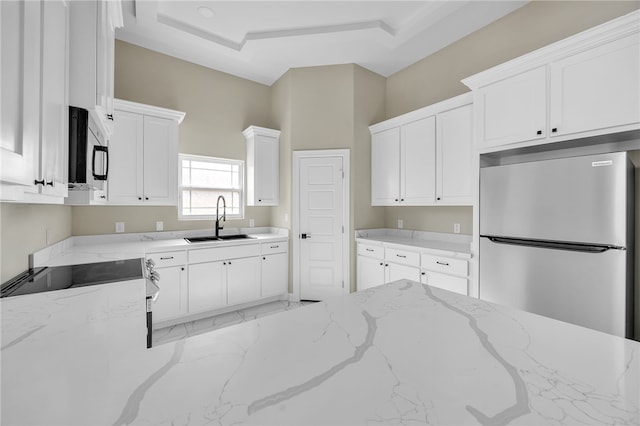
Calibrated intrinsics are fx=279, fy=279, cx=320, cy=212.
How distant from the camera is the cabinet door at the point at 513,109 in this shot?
2.14 metres

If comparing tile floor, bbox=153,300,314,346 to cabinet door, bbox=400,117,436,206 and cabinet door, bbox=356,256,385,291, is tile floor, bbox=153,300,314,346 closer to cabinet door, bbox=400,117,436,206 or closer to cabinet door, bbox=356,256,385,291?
cabinet door, bbox=356,256,385,291

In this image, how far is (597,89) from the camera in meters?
1.88

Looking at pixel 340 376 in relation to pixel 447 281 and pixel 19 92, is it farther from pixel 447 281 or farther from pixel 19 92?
pixel 447 281

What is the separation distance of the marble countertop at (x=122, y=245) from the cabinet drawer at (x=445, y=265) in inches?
75.0

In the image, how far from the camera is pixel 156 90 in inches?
140

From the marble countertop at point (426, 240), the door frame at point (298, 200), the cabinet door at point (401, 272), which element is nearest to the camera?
the marble countertop at point (426, 240)

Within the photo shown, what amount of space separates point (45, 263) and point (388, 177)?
3.44 metres

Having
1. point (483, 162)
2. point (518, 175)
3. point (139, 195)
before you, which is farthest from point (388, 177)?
point (139, 195)

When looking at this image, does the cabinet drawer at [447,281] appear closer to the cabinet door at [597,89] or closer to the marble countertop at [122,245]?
the cabinet door at [597,89]

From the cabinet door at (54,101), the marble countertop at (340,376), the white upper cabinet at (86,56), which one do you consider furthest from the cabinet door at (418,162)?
the cabinet door at (54,101)

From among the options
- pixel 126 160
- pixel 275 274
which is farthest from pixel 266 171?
pixel 126 160

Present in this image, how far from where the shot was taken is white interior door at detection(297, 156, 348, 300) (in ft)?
12.7

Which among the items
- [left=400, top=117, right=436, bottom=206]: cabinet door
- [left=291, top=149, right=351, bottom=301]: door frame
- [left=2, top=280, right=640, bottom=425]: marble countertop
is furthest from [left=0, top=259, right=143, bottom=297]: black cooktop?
[left=400, top=117, right=436, bottom=206]: cabinet door

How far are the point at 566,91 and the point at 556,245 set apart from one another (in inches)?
43.8
